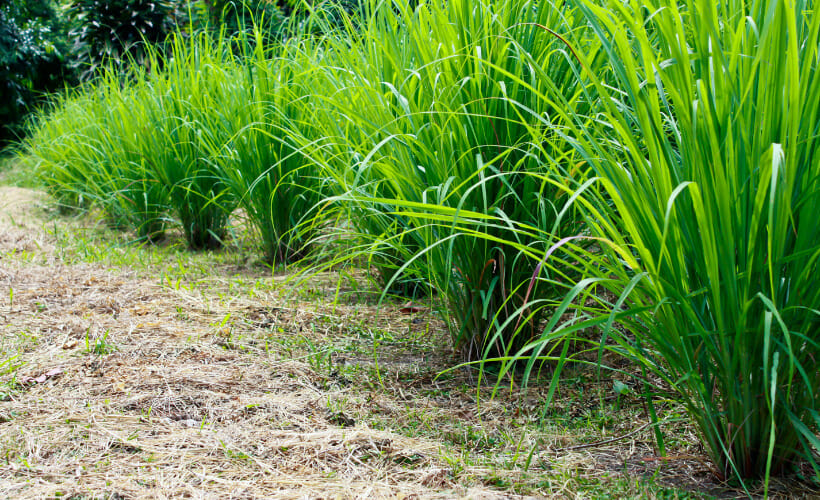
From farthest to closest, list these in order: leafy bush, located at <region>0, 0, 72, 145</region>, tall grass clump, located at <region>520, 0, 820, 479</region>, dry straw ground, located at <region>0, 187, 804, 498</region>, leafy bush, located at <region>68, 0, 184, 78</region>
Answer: leafy bush, located at <region>0, 0, 72, 145</region> < leafy bush, located at <region>68, 0, 184, 78</region> < dry straw ground, located at <region>0, 187, 804, 498</region> < tall grass clump, located at <region>520, 0, 820, 479</region>

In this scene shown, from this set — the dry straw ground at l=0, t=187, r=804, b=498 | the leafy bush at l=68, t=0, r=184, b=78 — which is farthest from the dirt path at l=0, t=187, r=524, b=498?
the leafy bush at l=68, t=0, r=184, b=78

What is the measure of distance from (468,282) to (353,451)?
594mm

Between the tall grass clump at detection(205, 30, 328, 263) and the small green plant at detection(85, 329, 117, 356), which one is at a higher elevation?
the tall grass clump at detection(205, 30, 328, 263)

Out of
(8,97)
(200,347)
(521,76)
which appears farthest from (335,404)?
(8,97)

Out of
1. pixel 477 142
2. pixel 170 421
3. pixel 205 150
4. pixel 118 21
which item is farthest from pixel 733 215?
pixel 118 21

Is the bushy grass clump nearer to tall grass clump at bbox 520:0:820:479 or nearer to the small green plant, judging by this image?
the small green plant

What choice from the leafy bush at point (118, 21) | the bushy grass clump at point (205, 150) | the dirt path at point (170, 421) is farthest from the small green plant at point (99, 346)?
the leafy bush at point (118, 21)

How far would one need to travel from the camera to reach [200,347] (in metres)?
1.95

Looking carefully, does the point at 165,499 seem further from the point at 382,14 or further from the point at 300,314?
the point at 382,14

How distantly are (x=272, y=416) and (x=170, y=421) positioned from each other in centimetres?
25

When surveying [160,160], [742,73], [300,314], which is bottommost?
[300,314]

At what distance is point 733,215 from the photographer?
39.2 inches

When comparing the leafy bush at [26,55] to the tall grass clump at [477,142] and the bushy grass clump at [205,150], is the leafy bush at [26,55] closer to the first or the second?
the bushy grass clump at [205,150]

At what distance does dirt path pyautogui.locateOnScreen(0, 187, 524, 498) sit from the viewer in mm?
1202
